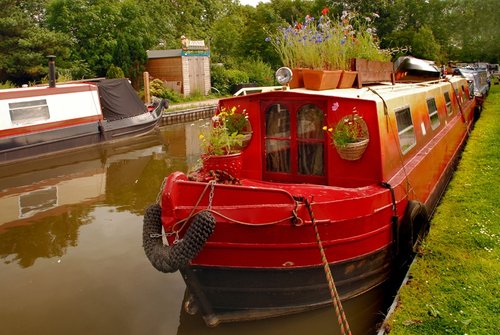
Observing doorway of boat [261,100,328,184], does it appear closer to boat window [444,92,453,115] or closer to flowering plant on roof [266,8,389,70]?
flowering plant on roof [266,8,389,70]

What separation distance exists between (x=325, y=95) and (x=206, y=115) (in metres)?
18.2

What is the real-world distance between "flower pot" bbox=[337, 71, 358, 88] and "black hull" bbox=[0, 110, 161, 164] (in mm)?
10559

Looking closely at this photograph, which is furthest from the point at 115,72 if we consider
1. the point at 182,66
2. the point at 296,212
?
the point at 296,212

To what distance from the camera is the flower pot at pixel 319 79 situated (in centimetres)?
551

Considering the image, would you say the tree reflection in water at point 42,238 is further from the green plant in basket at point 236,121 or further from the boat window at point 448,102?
the boat window at point 448,102

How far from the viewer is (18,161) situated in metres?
13.1

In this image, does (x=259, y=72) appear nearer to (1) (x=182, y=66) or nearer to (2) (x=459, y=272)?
(1) (x=182, y=66)

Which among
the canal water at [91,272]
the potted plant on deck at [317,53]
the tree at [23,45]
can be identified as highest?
the tree at [23,45]

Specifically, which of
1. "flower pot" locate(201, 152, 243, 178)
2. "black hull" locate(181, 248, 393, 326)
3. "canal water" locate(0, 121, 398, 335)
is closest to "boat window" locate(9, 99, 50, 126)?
"canal water" locate(0, 121, 398, 335)

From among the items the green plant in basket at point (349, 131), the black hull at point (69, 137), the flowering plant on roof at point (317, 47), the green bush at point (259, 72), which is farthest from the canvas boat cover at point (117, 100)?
the green bush at point (259, 72)

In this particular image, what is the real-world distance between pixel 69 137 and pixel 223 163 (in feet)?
37.5

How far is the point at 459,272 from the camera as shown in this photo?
4484 millimetres

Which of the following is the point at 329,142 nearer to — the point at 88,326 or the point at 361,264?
the point at 361,264

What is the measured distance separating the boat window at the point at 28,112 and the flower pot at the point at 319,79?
10750 millimetres
